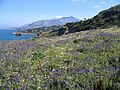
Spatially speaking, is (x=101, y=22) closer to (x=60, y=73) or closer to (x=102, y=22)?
(x=102, y=22)

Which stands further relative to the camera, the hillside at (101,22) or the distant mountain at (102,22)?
the distant mountain at (102,22)

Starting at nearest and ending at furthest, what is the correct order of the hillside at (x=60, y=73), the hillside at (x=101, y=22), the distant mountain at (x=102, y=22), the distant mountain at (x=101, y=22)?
the hillside at (x=60, y=73) → the distant mountain at (x=101, y=22) → the hillside at (x=101, y=22) → the distant mountain at (x=102, y=22)

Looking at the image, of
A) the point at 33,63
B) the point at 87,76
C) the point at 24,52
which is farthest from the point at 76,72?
the point at 24,52

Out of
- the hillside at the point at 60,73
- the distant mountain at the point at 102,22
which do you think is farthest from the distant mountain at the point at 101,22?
the hillside at the point at 60,73

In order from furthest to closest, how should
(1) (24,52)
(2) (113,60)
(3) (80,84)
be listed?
(1) (24,52)
(2) (113,60)
(3) (80,84)

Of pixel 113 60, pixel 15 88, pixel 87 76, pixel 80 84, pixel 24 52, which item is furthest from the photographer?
pixel 24 52

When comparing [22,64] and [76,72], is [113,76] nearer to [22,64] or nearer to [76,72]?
[76,72]

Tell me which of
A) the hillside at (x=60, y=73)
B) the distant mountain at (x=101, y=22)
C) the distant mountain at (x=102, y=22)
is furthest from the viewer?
the distant mountain at (x=102, y=22)

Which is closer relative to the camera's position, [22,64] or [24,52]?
[22,64]

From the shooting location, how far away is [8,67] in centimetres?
808

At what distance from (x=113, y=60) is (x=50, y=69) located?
287 cm

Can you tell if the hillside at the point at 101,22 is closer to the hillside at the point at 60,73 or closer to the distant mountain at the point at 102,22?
the distant mountain at the point at 102,22

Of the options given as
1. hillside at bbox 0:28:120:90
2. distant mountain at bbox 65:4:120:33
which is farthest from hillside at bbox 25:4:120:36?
hillside at bbox 0:28:120:90

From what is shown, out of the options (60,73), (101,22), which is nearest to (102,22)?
(101,22)
